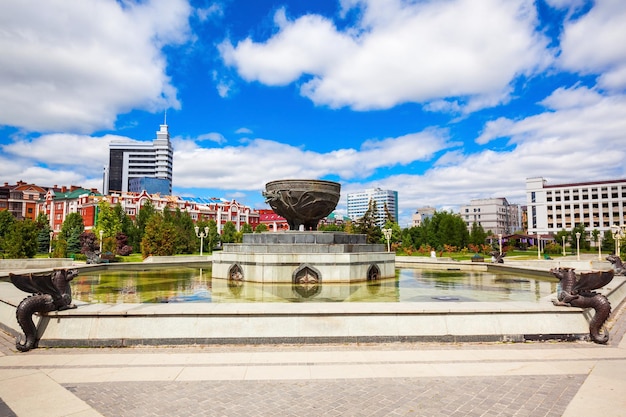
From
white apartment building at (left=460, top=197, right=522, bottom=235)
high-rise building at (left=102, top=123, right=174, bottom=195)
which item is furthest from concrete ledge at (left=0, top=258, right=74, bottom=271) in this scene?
high-rise building at (left=102, top=123, right=174, bottom=195)

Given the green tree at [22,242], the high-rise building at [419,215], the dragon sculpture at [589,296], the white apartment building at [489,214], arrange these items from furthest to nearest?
the high-rise building at [419,215] < the white apartment building at [489,214] < the green tree at [22,242] < the dragon sculpture at [589,296]

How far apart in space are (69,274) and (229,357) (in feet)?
13.4

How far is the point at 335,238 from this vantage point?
1605cm

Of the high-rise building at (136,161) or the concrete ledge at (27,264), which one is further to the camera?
the high-rise building at (136,161)

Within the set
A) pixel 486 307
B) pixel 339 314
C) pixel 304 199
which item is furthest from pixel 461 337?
pixel 304 199

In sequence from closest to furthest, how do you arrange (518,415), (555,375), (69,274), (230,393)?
(518,415), (230,393), (555,375), (69,274)

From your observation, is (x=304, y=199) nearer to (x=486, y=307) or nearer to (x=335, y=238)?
(x=335, y=238)

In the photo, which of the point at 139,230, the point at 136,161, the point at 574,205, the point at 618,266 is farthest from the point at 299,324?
the point at 136,161

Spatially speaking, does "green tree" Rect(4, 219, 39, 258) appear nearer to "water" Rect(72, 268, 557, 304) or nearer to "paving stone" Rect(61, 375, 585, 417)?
"water" Rect(72, 268, 557, 304)

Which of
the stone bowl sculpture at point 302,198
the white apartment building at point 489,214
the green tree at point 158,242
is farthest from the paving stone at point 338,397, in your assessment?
the white apartment building at point 489,214

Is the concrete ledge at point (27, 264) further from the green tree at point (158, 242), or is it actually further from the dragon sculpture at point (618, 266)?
the dragon sculpture at point (618, 266)

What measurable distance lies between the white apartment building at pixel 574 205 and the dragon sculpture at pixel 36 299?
11183 cm

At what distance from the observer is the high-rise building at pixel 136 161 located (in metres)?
161

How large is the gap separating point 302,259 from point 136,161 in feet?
546
